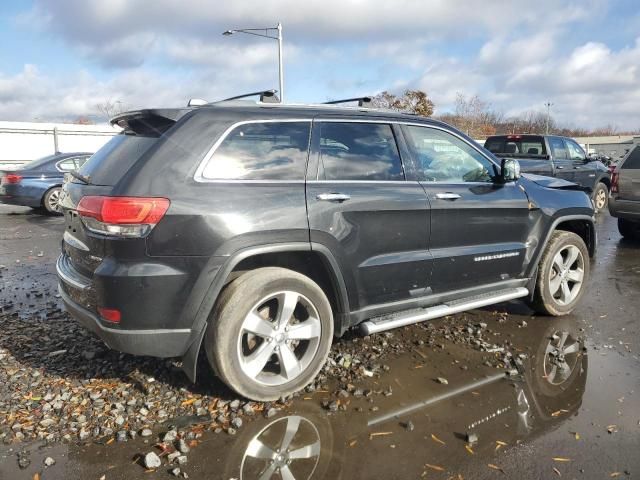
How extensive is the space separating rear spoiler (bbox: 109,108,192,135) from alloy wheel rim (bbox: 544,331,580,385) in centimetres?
315

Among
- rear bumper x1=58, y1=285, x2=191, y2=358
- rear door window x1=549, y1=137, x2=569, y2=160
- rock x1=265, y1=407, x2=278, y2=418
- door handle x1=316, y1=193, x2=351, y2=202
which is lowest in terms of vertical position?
rock x1=265, y1=407, x2=278, y2=418

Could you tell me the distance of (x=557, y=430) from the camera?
10.0 feet

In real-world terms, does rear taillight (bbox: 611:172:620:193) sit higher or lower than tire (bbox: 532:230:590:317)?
higher

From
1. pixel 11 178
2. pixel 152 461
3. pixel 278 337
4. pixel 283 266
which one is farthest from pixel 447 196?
pixel 11 178

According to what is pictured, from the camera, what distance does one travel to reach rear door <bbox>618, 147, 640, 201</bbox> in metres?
8.37

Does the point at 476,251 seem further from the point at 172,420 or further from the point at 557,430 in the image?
the point at 172,420

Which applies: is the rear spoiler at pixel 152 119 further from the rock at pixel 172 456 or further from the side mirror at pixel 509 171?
the side mirror at pixel 509 171

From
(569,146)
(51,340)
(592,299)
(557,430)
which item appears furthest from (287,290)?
(569,146)

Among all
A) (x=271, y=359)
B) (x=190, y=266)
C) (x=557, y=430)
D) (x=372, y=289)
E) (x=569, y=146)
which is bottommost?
(x=557, y=430)

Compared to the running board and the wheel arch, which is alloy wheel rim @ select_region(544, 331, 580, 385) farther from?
the wheel arch

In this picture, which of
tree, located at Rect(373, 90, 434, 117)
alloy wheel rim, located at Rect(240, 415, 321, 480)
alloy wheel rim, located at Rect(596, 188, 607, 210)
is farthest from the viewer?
tree, located at Rect(373, 90, 434, 117)

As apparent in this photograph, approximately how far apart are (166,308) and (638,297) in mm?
5127

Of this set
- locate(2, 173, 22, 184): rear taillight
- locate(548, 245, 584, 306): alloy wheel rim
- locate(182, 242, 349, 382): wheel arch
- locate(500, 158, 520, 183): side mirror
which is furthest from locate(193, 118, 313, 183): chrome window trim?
locate(2, 173, 22, 184): rear taillight

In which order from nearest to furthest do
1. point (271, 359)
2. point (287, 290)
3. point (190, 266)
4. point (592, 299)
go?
point (190, 266), point (287, 290), point (271, 359), point (592, 299)
